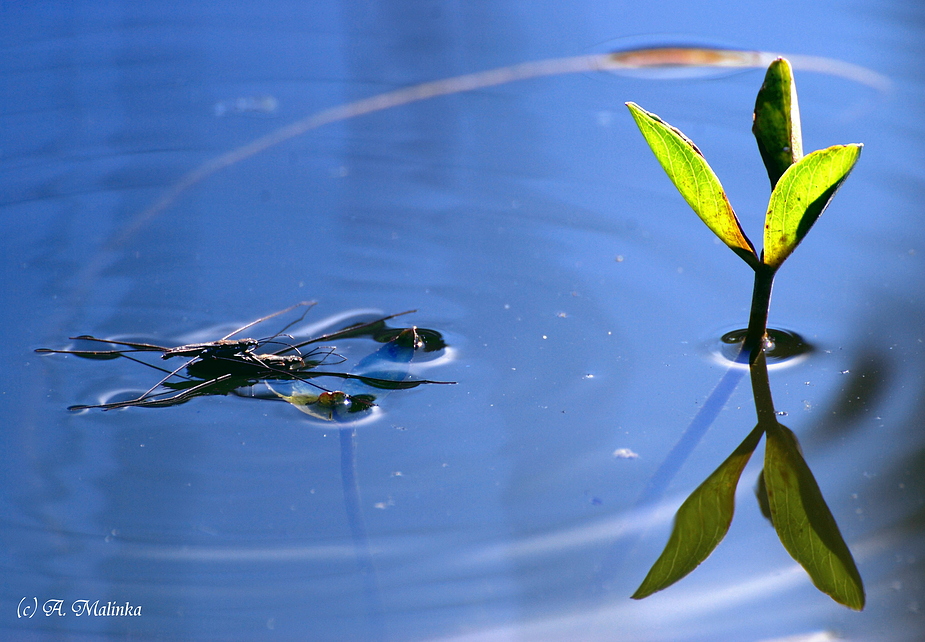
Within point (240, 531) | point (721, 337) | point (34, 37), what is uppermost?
point (34, 37)

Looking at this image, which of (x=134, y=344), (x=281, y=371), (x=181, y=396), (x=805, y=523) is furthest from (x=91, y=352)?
(x=805, y=523)

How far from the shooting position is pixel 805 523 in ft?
2.68

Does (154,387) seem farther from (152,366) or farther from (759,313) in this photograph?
(759,313)

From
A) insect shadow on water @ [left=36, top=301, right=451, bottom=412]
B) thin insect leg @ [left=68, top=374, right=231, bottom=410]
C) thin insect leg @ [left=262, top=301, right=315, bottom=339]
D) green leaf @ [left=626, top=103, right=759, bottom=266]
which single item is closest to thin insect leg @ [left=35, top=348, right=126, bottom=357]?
insect shadow on water @ [left=36, top=301, right=451, bottom=412]

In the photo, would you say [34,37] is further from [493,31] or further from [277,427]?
[277,427]

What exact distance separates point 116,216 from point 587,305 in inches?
32.6

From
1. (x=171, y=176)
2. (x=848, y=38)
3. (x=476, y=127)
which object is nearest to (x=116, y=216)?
(x=171, y=176)

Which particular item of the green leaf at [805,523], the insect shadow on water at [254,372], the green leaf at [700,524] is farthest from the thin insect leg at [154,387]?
the green leaf at [805,523]

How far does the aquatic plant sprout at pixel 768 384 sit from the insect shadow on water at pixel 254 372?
1.20 ft

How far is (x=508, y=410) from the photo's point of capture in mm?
960

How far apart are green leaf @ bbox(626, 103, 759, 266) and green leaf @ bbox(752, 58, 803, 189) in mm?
83

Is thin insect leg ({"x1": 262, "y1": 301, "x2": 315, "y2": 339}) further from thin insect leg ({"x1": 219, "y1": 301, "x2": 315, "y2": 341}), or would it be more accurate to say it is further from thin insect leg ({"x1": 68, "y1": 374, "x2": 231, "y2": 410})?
thin insect leg ({"x1": 68, "y1": 374, "x2": 231, "y2": 410})

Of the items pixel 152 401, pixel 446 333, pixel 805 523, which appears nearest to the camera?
pixel 805 523

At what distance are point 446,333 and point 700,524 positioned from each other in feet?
1.40
